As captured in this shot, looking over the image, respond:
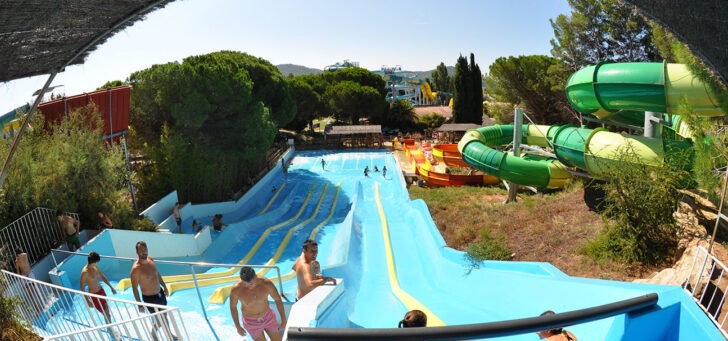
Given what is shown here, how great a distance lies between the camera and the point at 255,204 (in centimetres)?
1820

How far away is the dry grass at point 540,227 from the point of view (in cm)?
688

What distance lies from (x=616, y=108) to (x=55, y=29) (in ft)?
31.3

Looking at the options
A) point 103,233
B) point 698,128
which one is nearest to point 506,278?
point 698,128

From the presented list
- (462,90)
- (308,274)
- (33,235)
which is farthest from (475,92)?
(308,274)

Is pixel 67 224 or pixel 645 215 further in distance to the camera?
pixel 67 224

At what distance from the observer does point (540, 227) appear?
913cm

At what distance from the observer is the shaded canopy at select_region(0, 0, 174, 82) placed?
3.23 metres

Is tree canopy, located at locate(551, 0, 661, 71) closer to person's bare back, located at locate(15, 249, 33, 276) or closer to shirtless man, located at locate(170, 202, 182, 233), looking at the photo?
shirtless man, located at locate(170, 202, 182, 233)

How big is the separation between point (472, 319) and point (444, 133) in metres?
29.1

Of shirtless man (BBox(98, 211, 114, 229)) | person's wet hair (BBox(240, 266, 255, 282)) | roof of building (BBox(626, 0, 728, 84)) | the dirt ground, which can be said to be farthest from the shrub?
shirtless man (BBox(98, 211, 114, 229))

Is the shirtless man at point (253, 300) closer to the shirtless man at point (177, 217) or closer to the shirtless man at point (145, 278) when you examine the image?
the shirtless man at point (145, 278)

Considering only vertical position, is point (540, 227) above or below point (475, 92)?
below

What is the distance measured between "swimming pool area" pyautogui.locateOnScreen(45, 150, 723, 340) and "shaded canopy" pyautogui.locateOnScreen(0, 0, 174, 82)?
3.17 m

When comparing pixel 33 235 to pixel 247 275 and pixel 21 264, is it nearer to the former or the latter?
pixel 21 264
